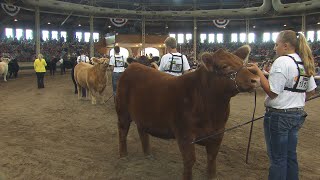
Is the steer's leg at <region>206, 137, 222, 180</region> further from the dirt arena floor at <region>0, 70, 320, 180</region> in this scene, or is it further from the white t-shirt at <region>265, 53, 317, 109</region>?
the white t-shirt at <region>265, 53, 317, 109</region>

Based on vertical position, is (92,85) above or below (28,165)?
above

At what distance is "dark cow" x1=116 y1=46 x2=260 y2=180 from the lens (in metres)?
3.52

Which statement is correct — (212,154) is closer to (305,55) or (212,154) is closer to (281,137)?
(281,137)

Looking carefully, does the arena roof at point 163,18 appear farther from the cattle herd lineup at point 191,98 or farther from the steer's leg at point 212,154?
the steer's leg at point 212,154

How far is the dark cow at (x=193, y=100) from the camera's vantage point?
11.6 feet

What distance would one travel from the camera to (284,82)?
326 centimetres

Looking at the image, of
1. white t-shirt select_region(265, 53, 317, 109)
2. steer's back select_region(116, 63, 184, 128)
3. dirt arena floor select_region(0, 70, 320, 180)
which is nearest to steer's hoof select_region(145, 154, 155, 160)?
dirt arena floor select_region(0, 70, 320, 180)

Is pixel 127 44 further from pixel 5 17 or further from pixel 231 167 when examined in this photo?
pixel 231 167

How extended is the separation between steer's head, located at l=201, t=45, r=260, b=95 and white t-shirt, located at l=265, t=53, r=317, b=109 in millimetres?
174

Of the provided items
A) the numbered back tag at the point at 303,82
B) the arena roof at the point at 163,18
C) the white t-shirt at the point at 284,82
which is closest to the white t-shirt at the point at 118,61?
the white t-shirt at the point at 284,82

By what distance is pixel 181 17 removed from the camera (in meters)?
38.0

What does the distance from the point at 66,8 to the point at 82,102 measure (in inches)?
869

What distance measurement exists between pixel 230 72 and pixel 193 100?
25.3 inches

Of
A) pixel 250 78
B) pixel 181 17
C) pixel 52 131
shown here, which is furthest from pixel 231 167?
pixel 181 17
